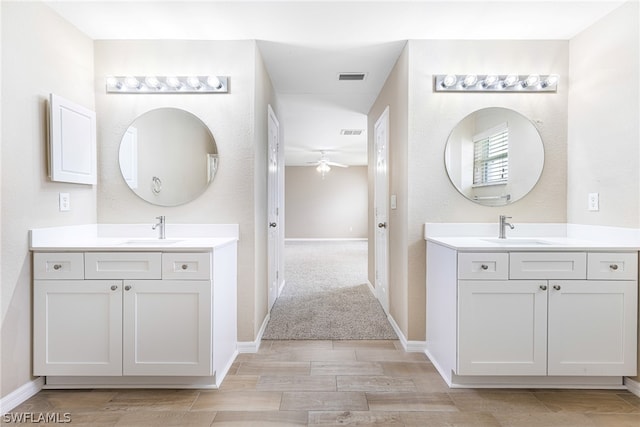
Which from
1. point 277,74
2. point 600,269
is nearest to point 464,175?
point 600,269

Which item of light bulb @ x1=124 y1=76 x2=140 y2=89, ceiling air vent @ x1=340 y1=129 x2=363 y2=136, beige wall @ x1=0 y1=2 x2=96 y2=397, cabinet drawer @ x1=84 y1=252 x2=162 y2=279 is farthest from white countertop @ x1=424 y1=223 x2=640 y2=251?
ceiling air vent @ x1=340 y1=129 x2=363 y2=136

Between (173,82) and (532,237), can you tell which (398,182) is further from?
(173,82)

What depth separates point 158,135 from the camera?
2.56 m

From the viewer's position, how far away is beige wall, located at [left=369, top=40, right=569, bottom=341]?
8.36 ft

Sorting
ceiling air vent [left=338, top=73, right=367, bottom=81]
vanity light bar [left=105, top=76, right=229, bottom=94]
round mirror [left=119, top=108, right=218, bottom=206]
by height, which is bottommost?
round mirror [left=119, top=108, right=218, bottom=206]

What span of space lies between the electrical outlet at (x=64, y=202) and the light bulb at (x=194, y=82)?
3.70ft

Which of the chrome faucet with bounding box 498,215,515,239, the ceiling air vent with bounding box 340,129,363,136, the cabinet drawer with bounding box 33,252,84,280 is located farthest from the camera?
the ceiling air vent with bounding box 340,129,363,136

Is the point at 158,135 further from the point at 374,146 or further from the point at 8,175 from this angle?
the point at 374,146

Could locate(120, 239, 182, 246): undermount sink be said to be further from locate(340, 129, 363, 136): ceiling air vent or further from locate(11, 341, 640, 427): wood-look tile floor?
locate(340, 129, 363, 136): ceiling air vent

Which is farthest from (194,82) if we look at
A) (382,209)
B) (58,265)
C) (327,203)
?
(327,203)

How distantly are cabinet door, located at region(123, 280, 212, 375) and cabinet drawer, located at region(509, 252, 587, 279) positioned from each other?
5.98 ft

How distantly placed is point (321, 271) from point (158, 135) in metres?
3.64

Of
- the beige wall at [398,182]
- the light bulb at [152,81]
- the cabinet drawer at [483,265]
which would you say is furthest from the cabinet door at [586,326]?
the light bulb at [152,81]

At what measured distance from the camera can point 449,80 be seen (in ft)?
8.20
